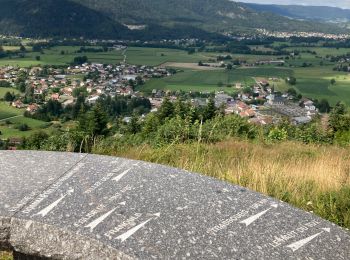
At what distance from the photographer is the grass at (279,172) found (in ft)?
12.2

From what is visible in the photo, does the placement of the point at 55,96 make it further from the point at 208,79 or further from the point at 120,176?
the point at 120,176

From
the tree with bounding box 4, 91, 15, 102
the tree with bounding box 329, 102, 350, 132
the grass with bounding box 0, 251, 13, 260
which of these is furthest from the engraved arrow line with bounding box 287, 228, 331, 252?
the tree with bounding box 4, 91, 15, 102

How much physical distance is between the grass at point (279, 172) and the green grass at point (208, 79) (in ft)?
114

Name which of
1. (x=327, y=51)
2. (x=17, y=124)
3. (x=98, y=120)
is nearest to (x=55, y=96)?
(x=17, y=124)

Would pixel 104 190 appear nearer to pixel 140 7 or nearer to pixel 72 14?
pixel 72 14

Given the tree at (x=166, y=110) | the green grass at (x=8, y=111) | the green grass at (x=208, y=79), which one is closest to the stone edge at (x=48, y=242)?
the tree at (x=166, y=110)

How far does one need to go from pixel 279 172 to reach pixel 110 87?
38.5 m

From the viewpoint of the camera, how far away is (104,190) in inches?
131

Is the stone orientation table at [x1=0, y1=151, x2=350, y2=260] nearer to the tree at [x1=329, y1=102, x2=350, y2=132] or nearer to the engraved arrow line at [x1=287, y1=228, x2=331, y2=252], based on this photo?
the engraved arrow line at [x1=287, y1=228, x2=331, y2=252]

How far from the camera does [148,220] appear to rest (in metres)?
2.90

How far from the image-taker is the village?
31.6m

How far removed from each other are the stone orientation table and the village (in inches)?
949

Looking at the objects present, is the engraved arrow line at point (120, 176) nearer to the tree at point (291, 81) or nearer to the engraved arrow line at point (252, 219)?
the engraved arrow line at point (252, 219)

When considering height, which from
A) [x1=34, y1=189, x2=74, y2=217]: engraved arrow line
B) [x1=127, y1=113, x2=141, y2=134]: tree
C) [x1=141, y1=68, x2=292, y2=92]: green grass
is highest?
[x1=34, y1=189, x2=74, y2=217]: engraved arrow line
